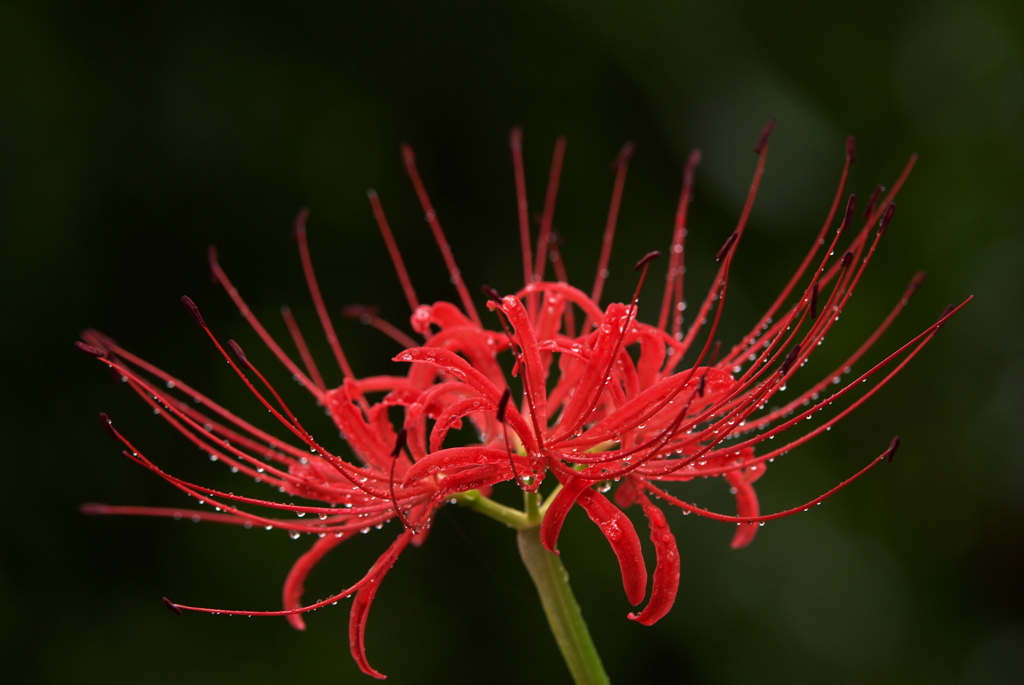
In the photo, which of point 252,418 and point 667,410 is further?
point 252,418

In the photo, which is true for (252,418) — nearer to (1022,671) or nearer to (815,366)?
(815,366)

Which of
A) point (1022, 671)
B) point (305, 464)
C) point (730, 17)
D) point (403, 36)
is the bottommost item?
point (1022, 671)

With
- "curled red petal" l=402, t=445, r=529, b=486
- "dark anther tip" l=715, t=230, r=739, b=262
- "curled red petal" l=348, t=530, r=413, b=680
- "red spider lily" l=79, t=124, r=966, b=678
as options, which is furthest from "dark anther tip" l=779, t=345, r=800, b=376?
"curled red petal" l=348, t=530, r=413, b=680

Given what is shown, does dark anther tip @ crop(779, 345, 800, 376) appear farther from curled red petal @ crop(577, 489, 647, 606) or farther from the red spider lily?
curled red petal @ crop(577, 489, 647, 606)

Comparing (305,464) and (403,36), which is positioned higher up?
(403,36)

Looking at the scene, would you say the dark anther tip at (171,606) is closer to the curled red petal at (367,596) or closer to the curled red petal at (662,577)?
the curled red petal at (367,596)

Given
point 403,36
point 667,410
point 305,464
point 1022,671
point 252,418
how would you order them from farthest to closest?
1. point 403,36
2. point 252,418
3. point 1022,671
4. point 305,464
5. point 667,410

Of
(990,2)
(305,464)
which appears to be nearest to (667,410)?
(305,464)

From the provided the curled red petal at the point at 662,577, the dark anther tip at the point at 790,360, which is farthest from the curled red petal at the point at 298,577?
the dark anther tip at the point at 790,360
